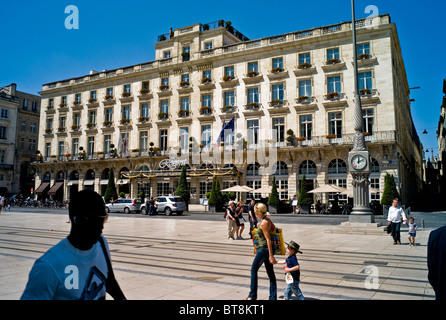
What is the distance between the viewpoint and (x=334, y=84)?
35.8 meters

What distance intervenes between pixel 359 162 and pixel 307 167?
1904 cm

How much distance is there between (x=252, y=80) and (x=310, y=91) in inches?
274

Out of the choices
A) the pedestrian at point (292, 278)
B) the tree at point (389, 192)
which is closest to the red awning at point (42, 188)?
the tree at point (389, 192)

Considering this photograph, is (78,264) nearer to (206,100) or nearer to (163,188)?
(206,100)

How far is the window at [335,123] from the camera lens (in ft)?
116

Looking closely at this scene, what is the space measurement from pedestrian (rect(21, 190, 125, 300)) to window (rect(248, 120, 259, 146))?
3679 centimetres

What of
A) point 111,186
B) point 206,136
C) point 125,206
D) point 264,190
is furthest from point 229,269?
point 111,186

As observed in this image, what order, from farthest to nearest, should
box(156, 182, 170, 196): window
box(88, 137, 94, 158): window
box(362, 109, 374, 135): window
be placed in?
box(88, 137, 94, 158): window, box(156, 182, 170, 196): window, box(362, 109, 374, 135): window

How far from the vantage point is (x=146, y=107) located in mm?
46719

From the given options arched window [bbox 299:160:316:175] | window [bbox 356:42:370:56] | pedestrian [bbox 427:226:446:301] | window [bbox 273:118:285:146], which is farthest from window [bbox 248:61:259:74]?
pedestrian [bbox 427:226:446:301]

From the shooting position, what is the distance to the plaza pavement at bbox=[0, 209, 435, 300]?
613 cm

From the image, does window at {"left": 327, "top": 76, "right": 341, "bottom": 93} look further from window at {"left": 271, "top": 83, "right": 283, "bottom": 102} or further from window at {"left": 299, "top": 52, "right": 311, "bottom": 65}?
window at {"left": 271, "top": 83, "right": 283, "bottom": 102}

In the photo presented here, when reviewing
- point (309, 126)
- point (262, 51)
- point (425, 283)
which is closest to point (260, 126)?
point (309, 126)
